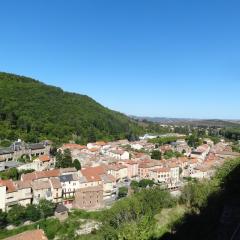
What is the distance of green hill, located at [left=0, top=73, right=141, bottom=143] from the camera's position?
7556 cm

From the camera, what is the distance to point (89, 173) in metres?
47.5

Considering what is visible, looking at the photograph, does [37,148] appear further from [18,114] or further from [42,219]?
[42,219]

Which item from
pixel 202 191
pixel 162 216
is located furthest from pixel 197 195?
pixel 162 216

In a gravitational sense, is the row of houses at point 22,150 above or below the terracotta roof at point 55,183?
above

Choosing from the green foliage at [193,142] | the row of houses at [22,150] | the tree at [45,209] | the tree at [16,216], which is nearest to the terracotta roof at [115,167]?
the row of houses at [22,150]

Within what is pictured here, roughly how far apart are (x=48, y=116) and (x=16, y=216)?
4989cm

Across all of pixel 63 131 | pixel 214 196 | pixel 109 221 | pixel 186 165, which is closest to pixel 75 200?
→ pixel 109 221

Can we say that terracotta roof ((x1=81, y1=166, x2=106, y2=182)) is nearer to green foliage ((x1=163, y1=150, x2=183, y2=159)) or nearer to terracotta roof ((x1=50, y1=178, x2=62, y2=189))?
terracotta roof ((x1=50, y1=178, x2=62, y2=189))

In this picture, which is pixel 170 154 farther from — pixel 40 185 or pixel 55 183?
pixel 40 185

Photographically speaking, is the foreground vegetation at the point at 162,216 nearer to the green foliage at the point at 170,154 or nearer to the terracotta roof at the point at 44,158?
the terracotta roof at the point at 44,158

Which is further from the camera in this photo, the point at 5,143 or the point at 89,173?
the point at 5,143

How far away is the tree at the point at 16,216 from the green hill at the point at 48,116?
3398 cm

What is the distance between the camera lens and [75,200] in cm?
4012

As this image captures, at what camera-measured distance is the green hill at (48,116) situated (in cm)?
7556
